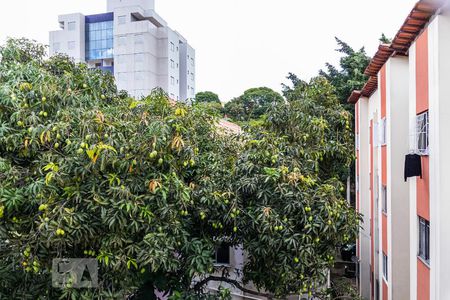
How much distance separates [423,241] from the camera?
907cm

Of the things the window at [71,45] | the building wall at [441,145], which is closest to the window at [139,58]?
the window at [71,45]

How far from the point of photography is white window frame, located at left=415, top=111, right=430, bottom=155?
8.65 metres

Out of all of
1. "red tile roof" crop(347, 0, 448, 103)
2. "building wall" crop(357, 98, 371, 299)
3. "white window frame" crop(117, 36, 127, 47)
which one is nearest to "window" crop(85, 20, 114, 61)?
"white window frame" crop(117, 36, 127, 47)

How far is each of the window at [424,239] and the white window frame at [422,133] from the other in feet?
5.15

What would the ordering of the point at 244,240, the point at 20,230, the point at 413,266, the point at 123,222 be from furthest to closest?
the point at 413,266 → the point at 244,240 → the point at 20,230 → the point at 123,222

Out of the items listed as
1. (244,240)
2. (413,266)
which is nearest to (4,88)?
(244,240)

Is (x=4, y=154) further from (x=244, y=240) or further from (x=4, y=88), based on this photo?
(x=244, y=240)

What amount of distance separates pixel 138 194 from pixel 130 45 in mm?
42567

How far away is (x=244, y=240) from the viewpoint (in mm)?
8258

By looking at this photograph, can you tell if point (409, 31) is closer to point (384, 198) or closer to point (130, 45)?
point (384, 198)

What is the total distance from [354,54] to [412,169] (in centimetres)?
1706

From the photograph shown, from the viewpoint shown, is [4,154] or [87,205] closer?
[87,205]

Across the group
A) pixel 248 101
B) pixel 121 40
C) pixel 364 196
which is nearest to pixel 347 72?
pixel 364 196

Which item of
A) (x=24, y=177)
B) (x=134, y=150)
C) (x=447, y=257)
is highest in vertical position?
(x=134, y=150)
